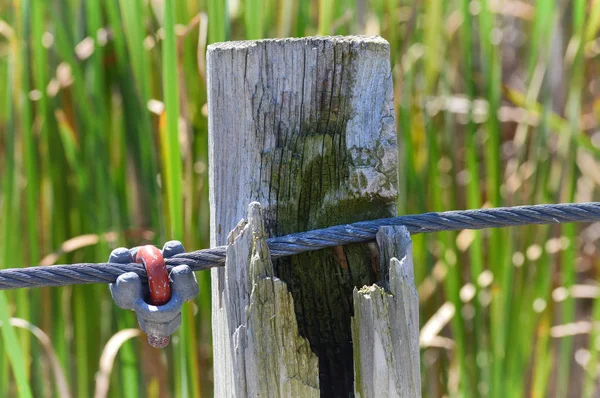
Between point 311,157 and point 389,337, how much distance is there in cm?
19

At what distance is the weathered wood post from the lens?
25.9 inches

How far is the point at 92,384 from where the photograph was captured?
1264mm

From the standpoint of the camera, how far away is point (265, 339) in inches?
23.9

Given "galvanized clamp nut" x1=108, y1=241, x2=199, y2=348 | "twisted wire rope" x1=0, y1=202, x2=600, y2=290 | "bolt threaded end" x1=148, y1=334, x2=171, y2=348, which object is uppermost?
"twisted wire rope" x1=0, y1=202, x2=600, y2=290

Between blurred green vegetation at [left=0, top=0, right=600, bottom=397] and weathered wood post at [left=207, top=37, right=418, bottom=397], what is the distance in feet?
1.02

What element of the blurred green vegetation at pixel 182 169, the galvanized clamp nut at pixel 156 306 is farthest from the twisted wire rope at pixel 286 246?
the blurred green vegetation at pixel 182 169

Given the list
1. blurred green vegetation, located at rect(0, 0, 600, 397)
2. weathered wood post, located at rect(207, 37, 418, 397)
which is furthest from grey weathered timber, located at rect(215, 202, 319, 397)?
blurred green vegetation, located at rect(0, 0, 600, 397)

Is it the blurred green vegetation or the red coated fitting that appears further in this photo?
the blurred green vegetation

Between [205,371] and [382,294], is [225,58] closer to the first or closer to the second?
[382,294]

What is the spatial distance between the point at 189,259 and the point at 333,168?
168mm

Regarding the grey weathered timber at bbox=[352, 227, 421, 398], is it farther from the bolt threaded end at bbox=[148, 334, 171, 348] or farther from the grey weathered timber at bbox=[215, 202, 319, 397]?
the bolt threaded end at bbox=[148, 334, 171, 348]

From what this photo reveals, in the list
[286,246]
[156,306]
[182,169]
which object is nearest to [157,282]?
[156,306]

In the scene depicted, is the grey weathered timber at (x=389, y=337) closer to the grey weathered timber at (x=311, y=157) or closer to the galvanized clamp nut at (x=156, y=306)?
the grey weathered timber at (x=311, y=157)

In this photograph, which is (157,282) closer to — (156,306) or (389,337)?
(156,306)
